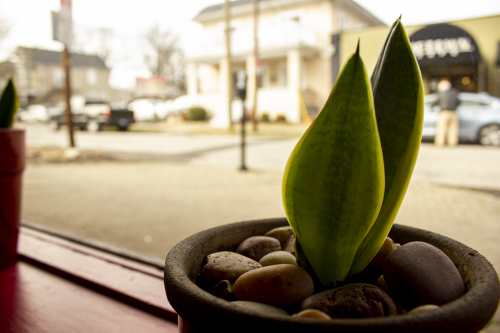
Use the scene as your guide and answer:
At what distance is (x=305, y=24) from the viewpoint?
1819 cm

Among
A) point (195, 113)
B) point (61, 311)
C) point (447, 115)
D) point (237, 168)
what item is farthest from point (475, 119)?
point (195, 113)

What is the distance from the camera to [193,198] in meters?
3.67

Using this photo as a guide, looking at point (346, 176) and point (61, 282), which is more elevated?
point (346, 176)

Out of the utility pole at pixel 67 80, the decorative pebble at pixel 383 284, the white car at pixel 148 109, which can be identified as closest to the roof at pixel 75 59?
the white car at pixel 148 109

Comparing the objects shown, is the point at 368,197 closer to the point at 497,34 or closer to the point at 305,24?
the point at 497,34

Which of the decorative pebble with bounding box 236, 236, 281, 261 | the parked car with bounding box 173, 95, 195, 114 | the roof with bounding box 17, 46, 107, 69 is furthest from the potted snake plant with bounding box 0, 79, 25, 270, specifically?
the roof with bounding box 17, 46, 107, 69

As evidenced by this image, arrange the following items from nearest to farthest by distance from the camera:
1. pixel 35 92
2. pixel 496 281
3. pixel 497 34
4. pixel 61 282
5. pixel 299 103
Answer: pixel 496 281 < pixel 61 282 < pixel 497 34 < pixel 299 103 < pixel 35 92

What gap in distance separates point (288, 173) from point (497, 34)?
56.6 inches

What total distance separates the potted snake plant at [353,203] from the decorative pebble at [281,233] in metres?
0.18

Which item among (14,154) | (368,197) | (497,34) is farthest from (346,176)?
(497,34)

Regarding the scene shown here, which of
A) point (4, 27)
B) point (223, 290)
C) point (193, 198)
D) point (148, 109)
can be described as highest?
point (4, 27)

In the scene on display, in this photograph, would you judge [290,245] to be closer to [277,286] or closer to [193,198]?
[277,286]

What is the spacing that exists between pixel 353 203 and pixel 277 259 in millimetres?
237

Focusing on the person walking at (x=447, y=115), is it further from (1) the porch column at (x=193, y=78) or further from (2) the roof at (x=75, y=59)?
(2) the roof at (x=75, y=59)
